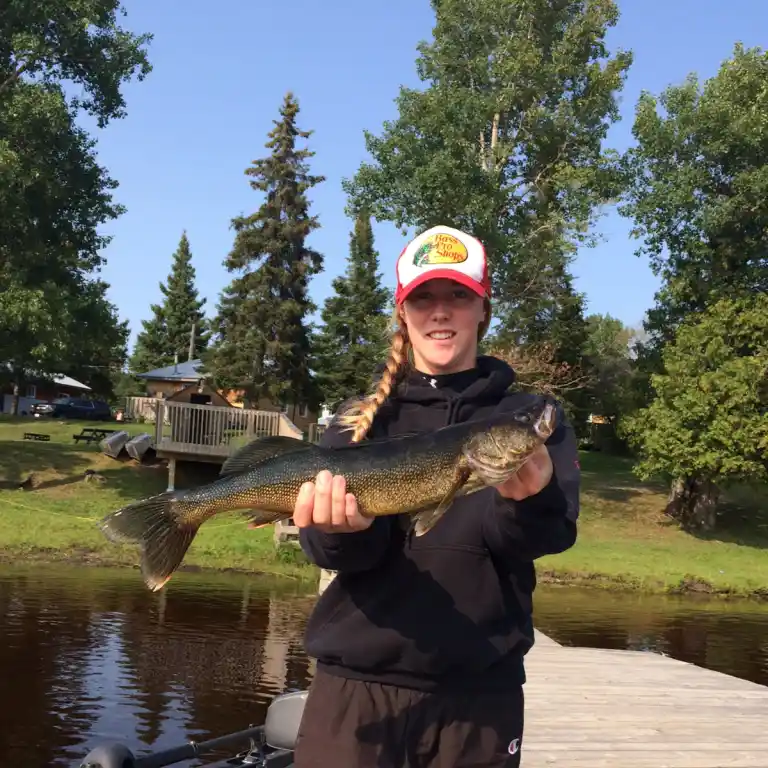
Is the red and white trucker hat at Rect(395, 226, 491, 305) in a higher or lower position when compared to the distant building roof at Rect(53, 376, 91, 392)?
lower

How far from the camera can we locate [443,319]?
2947 millimetres

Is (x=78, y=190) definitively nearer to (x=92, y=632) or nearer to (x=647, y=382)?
(x=92, y=632)

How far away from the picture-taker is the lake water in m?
8.98

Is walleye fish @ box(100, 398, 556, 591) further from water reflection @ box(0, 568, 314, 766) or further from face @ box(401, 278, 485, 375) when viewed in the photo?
water reflection @ box(0, 568, 314, 766)

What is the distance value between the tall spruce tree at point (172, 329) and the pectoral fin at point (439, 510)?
237 feet

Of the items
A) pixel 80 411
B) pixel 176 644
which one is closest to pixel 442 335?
pixel 176 644

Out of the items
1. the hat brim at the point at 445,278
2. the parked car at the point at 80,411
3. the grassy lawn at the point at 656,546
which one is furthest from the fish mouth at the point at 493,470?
the parked car at the point at 80,411

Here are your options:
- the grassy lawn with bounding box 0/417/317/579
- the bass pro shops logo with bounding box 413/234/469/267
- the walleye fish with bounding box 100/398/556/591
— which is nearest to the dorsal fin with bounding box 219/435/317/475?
the walleye fish with bounding box 100/398/556/591

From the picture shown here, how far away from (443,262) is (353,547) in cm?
103

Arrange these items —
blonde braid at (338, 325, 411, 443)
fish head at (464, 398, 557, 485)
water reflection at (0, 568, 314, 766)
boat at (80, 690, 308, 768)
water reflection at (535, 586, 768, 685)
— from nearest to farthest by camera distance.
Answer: fish head at (464, 398, 557, 485) < blonde braid at (338, 325, 411, 443) < boat at (80, 690, 308, 768) < water reflection at (0, 568, 314, 766) < water reflection at (535, 586, 768, 685)

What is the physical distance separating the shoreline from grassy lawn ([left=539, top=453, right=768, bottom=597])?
4cm

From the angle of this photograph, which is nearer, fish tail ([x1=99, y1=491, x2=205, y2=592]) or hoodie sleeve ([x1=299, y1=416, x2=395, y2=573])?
hoodie sleeve ([x1=299, y1=416, x2=395, y2=573])

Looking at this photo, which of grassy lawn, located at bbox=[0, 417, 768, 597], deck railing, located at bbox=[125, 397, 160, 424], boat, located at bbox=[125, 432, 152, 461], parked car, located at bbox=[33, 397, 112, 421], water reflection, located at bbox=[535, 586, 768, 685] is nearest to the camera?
water reflection, located at bbox=[535, 586, 768, 685]

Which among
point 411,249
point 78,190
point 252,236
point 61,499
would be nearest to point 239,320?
point 252,236
